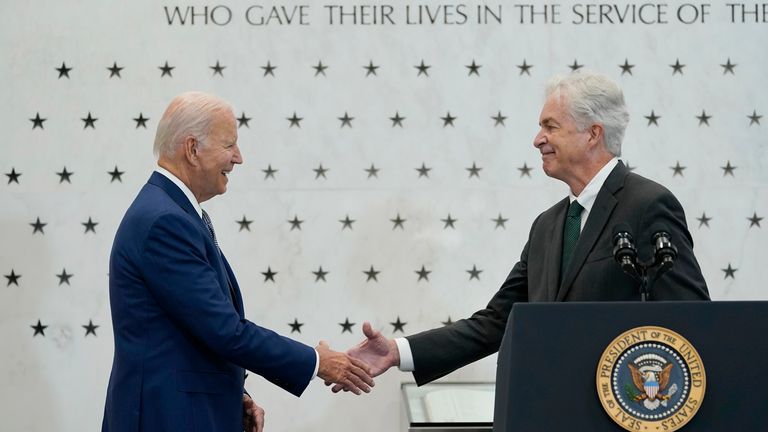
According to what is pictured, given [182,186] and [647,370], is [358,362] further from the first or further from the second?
[647,370]

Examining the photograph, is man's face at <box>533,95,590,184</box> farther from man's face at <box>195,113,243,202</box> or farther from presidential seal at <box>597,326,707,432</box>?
presidential seal at <box>597,326,707,432</box>

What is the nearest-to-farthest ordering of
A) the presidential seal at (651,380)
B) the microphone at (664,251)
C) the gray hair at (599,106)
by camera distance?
the presidential seal at (651,380) < the microphone at (664,251) < the gray hair at (599,106)

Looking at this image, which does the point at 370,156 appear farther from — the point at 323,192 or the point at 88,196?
the point at 88,196

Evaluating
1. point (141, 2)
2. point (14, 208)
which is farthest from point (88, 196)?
point (141, 2)

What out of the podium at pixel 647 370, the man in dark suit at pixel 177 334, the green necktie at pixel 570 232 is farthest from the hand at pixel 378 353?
the podium at pixel 647 370

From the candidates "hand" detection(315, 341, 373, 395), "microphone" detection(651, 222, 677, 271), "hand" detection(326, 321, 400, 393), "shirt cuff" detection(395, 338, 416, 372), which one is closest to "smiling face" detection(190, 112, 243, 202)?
"hand" detection(315, 341, 373, 395)

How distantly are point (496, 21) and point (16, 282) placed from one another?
9.39 ft

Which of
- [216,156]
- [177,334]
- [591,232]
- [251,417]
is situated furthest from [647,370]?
[216,156]

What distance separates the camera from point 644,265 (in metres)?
3.46

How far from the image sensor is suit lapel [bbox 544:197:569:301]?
4.10m

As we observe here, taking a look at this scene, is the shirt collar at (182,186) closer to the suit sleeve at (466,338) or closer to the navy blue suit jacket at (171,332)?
the navy blue suit jacket at (171,332)

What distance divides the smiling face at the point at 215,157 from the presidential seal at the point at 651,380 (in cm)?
168

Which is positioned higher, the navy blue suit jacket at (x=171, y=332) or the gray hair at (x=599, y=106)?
the gray hair at (x=599, y=106)

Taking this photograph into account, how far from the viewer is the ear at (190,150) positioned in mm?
4199
